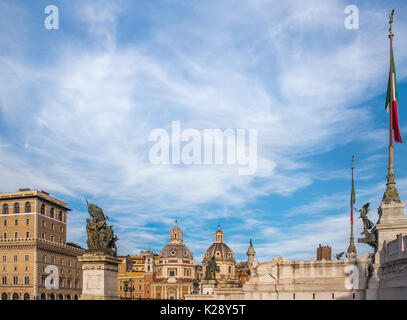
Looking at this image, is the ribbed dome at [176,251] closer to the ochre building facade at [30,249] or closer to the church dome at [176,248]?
the church dome at [176,248]

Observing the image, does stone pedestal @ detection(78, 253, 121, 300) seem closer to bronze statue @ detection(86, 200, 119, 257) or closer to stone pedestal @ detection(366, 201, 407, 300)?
bronze statue @ detection(86, 200, 119, 257)

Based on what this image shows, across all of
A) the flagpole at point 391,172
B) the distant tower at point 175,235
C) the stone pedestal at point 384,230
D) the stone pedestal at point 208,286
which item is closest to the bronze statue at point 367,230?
the stone pedestal at point 384,230

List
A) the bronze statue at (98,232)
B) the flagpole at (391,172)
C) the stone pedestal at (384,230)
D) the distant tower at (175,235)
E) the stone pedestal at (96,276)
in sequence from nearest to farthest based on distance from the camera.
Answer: the stone pedestal at (96,276) → the bronze statue at (98,232) → the stone pedestal at (384,230) → the flagpole at (391,172) → the distant tower at (175,235)

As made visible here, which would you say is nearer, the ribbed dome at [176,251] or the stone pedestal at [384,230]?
the stone pedestal at [384,230]

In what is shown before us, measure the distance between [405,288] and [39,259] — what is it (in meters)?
88.2

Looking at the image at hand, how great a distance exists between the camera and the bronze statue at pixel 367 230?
28.0 m

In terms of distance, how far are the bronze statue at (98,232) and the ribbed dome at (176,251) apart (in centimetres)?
16489

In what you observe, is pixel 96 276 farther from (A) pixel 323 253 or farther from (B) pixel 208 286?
(B) pixel 208 286

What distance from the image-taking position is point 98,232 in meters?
25.2

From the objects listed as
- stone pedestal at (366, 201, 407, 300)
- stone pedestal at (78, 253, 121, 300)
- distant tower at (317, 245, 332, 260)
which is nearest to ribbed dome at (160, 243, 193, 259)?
distant tower at (317, 245, 332, 260)

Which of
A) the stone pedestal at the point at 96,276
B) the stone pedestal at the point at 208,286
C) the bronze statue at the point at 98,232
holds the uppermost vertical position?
the bronze statue at the point at 98,232
